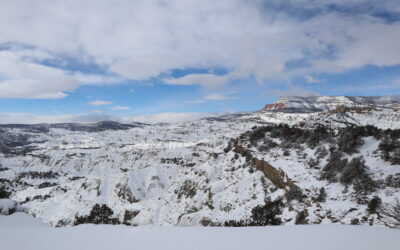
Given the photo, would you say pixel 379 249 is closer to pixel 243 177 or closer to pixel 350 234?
pixel 350 234

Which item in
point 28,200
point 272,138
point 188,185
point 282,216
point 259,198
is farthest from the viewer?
point 28,200

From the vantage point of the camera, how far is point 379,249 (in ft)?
19.1

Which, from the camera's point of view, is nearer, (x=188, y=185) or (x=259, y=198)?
(x=259, y=198)

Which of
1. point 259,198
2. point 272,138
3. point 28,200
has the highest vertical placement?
point 272,138

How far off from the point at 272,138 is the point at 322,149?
34.5ft

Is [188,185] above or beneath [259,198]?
beneath

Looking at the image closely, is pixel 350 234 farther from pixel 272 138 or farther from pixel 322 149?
pixel 272 138

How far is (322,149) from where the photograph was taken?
2236 cm

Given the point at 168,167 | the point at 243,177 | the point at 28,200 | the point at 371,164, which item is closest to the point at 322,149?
the point at 371,164

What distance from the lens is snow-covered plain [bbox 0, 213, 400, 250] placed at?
639 cm

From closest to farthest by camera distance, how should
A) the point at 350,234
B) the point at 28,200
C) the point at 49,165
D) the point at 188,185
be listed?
the point at 350,234 < the point at 188,185 < the point at 28,200 < the point at 49,165

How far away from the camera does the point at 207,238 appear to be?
7270 mm

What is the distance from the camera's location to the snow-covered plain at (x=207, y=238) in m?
6.39

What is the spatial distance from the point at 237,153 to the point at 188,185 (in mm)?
9627
